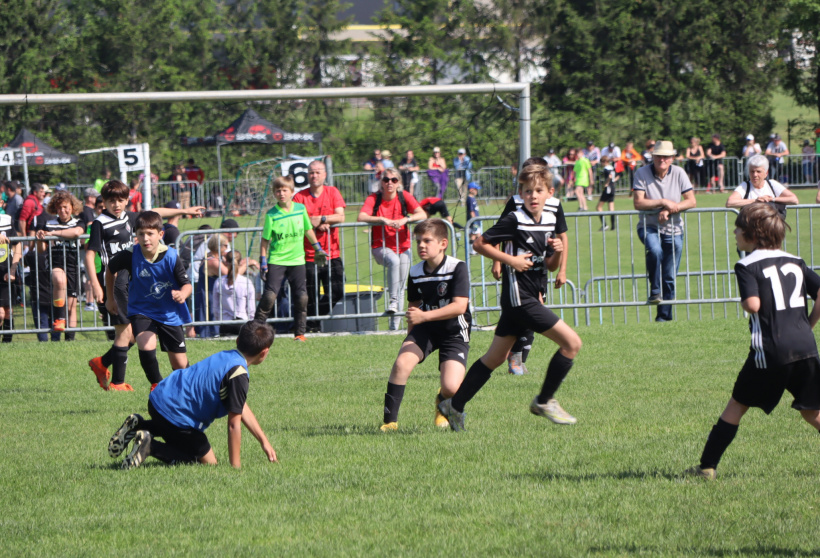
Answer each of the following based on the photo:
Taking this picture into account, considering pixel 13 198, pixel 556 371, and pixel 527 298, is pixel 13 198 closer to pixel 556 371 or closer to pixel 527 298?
pixel 527 298

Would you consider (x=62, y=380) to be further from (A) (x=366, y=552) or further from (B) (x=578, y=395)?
(A) (x=366, y=552)

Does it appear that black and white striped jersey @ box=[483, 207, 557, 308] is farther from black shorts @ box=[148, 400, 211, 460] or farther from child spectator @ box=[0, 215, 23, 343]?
child spectator @ box=[0, 215, 23, 343]

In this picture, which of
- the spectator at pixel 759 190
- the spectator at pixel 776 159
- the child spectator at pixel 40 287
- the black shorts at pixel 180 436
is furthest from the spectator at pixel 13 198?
the spectator at pixel 776 159

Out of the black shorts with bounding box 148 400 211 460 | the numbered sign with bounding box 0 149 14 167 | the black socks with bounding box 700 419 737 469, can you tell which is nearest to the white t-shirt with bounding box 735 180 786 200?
the black socks with bounding box 700 419 737 469

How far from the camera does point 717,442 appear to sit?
5449 millimetres

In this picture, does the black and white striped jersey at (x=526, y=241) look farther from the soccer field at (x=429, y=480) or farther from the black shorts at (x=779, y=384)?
the black shorts at (x=779, y=384)

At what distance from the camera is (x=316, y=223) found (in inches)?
489

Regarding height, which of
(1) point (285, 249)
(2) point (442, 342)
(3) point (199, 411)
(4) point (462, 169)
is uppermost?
(4) point (462, 169)

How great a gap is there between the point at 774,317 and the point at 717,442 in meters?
0.73

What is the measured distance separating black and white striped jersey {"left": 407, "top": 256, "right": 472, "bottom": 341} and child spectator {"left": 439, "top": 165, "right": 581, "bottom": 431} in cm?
25

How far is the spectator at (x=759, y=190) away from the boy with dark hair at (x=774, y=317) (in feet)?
22.9

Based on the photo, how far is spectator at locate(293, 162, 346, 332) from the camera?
12.6 m

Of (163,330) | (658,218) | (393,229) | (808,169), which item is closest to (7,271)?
(393,229)

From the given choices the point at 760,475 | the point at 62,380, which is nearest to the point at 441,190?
the point at 62,380
